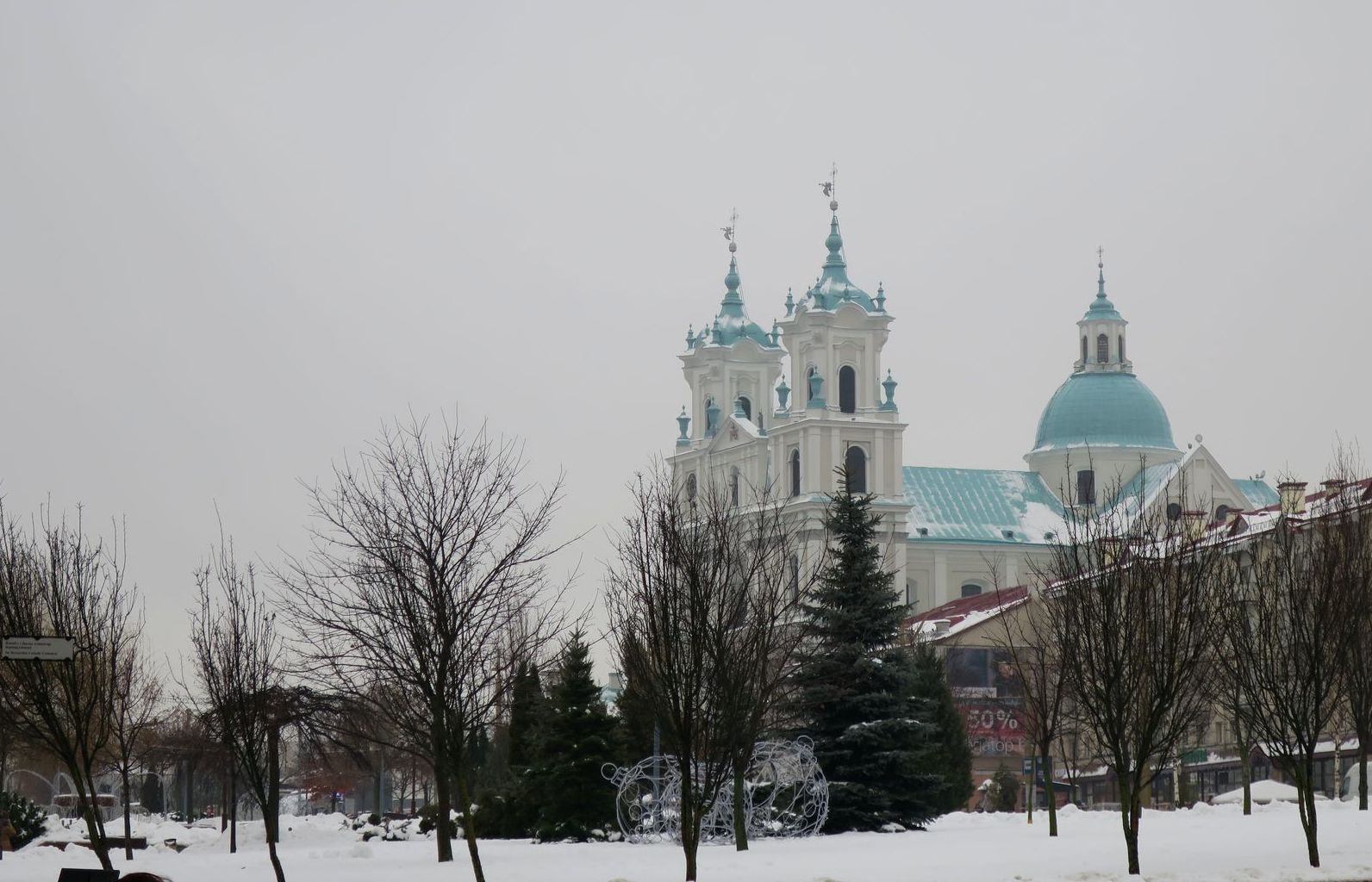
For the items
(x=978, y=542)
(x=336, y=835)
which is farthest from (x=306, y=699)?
(x=978, y=542)

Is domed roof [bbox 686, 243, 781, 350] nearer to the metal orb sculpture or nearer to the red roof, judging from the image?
the red roof

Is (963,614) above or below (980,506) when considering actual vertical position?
below

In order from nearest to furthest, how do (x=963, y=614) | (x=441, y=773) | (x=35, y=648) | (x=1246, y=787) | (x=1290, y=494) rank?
(x=35, y=648) < (x=441, y=773) < (x=1246, y=787) < (x=1290, y=494) < (x=963, y=614)

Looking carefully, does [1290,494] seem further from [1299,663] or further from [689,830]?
[689,830]

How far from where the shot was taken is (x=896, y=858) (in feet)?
101

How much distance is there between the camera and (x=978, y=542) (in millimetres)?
110875

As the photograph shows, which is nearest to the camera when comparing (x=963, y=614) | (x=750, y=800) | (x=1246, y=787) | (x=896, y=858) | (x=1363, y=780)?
(x=896, y=858)

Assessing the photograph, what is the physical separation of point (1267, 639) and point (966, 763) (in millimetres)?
22887

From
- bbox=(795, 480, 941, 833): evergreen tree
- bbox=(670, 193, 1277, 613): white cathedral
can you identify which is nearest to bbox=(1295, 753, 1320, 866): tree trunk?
bbox=(795, 480, 941, 833): evergreen tree

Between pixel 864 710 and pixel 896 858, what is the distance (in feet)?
27.8

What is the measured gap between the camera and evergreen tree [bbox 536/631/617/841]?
3981cm

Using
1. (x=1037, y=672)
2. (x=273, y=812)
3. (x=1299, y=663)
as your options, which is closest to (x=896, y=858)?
(x=1299, y=663)

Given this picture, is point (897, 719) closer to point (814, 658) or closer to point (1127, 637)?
point (814, 658)

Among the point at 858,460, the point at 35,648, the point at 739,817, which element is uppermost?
the point at 858,460
